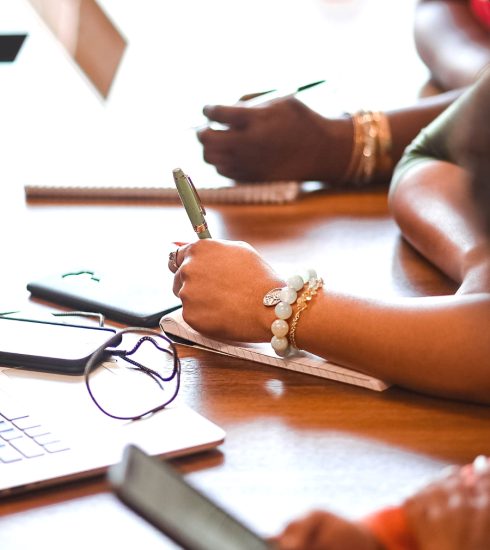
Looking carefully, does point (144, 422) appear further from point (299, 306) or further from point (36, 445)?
point (299, 306)

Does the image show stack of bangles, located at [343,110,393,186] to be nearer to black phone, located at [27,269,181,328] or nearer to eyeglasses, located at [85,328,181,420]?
black phone, located at [27,269,181,328]

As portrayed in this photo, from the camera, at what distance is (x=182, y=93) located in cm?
209

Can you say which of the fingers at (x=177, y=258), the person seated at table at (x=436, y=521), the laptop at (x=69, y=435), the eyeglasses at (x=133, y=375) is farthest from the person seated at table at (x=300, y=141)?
the person seated at table at (x=436, y=521)

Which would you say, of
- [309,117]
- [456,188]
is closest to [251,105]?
[309,117]

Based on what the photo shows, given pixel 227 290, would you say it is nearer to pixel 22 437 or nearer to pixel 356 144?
pixel 22 437

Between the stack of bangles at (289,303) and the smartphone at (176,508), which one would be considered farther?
the stack of bangles at (289,303)

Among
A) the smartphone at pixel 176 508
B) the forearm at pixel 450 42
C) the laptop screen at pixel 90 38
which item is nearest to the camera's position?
the smartphone at pixel 176 508

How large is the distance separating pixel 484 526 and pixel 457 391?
34cm

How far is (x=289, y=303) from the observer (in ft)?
3.19

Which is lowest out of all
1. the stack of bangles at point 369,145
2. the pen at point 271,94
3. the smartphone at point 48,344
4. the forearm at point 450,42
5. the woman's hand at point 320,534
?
the smartphone at point 48,344

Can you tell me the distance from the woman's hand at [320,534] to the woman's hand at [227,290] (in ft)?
1.51

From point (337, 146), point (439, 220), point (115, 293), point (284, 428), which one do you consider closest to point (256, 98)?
point (337, 146)

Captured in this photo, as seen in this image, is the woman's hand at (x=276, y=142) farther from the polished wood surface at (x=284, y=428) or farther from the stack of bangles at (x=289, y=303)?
the stack of bangles at (x=289, y=303)

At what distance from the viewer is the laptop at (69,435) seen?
2.46 ft
